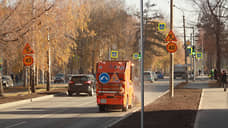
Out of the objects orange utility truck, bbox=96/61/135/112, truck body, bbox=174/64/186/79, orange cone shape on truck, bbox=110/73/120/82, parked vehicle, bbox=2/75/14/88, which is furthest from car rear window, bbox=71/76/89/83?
truck body, bbox=174/64/186/79

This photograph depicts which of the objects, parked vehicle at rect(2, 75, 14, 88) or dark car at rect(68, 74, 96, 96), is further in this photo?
parked vehicle at rect(2, 75, 14, 88)

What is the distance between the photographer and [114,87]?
61.9 feet

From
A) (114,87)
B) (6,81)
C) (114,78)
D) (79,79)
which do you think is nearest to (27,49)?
(79,79)

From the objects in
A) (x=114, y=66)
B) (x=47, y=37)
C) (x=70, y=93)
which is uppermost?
(x=47, y=37)

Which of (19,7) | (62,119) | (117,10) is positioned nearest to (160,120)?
(62,119)

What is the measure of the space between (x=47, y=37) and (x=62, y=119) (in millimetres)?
16785

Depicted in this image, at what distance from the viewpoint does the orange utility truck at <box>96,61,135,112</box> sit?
1875cm

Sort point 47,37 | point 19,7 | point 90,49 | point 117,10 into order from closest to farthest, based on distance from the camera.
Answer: point 19,7
point 47,37
point 90,49
point 117,10

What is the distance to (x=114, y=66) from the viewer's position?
1958cm

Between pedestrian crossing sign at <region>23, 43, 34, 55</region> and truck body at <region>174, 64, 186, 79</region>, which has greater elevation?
pedestrian crossing sign at <region>23, 43, 34, 55</region>

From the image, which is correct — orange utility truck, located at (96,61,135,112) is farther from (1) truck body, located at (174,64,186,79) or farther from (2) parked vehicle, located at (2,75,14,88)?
(1) truck body, located at (174,64,186,79)

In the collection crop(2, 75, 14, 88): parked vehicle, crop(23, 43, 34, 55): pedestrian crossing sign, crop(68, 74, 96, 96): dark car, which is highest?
crop(23, 43, 34, 55): pedestrian crossing sign

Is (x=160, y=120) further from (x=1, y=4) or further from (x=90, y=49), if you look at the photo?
(x=90, y=49)

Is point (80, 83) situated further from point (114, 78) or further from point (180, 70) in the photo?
point (180, 70)
